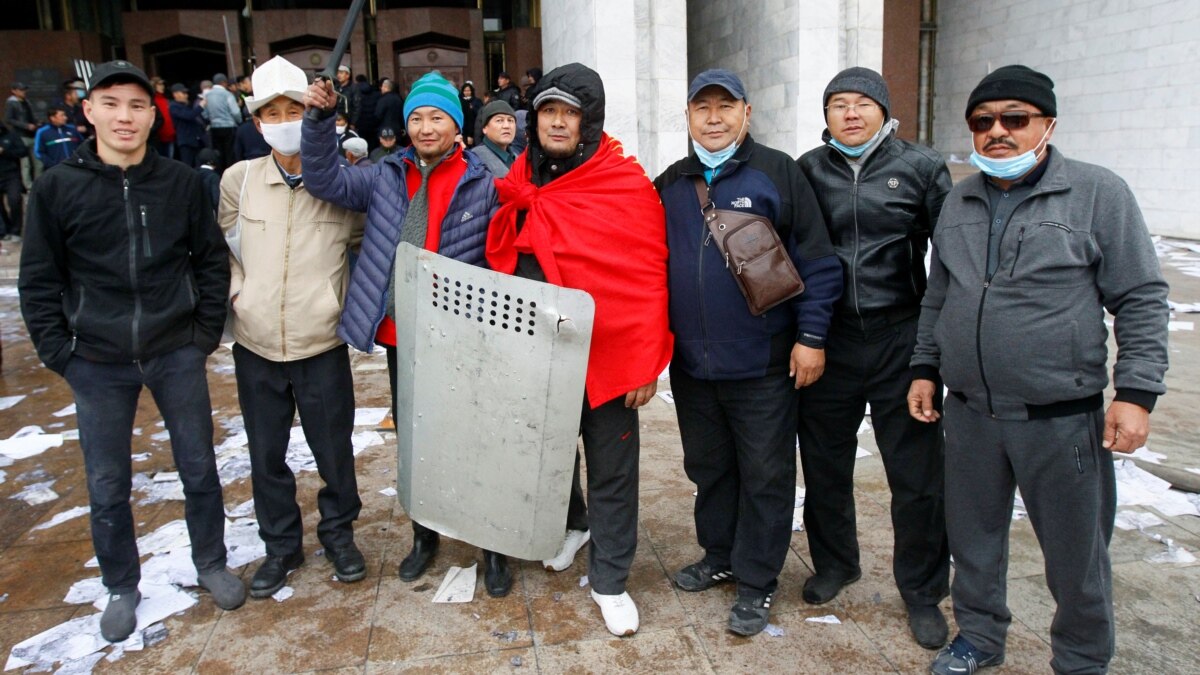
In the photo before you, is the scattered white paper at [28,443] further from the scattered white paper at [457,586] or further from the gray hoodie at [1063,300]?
the gray hoodie at [1063,300]

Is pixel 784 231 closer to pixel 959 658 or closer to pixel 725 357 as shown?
pixel 725 357

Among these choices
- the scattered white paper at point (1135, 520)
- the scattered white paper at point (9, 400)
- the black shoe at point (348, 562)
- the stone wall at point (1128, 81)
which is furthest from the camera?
the stone wall at point (1128, 81)

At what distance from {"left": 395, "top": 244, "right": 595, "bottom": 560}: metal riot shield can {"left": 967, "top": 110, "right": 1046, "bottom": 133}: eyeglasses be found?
134 cm

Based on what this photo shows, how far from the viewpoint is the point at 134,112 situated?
2.90 meters

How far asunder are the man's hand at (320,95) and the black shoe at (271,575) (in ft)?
6.09

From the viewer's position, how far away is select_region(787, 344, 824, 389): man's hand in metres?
2.87

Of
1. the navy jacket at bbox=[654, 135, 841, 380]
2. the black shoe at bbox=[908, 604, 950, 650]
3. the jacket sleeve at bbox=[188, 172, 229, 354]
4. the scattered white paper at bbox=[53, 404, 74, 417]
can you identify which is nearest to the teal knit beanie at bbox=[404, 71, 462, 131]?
the jacket sleeve at bbox=[188, 172, 229, 354]

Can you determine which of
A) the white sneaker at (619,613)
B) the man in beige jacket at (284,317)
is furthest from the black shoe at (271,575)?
the white sneaker at (619,613)

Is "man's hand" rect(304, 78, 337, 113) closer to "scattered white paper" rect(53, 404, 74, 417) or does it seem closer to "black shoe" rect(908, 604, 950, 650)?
"black shoe" rect(908, 604, 950, 650)

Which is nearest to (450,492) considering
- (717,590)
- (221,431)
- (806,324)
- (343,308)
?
(343,308)

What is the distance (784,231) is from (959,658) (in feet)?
5.11

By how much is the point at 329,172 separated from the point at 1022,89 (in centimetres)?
238

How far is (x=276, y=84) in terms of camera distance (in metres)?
3.13

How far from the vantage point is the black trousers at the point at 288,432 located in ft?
10.9
